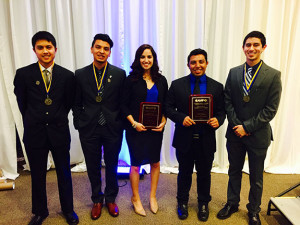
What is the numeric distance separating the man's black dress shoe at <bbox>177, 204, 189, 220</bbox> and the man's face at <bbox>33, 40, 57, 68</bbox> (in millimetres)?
1977

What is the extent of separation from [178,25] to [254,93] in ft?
5.68

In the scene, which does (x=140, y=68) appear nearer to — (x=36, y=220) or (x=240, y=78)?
(x=240, y=78)

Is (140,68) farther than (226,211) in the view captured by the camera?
No

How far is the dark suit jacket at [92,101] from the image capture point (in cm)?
232

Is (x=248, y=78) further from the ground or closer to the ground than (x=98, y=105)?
further from the ground

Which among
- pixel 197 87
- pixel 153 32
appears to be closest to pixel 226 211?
pixel 197 87

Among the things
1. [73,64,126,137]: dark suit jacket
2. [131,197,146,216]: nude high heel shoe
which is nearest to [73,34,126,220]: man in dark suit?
[73,64,126,137]: dark suit jacket

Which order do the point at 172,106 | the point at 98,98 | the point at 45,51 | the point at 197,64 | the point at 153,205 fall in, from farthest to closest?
the point at 153,205 < the point at 172,106 < the point at 98,98 < the point at 197,64 < the point at 45,51

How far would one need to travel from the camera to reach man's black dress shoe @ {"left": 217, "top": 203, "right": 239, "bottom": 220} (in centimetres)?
252

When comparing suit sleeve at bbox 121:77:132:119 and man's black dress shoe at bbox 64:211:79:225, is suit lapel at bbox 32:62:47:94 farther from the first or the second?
man's black dress shoe at bbox 64:211:79:225

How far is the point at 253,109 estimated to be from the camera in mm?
2221

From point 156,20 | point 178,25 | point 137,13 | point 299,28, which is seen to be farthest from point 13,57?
point 299,28

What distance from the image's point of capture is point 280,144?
3.67 m

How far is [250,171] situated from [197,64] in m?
1.21
